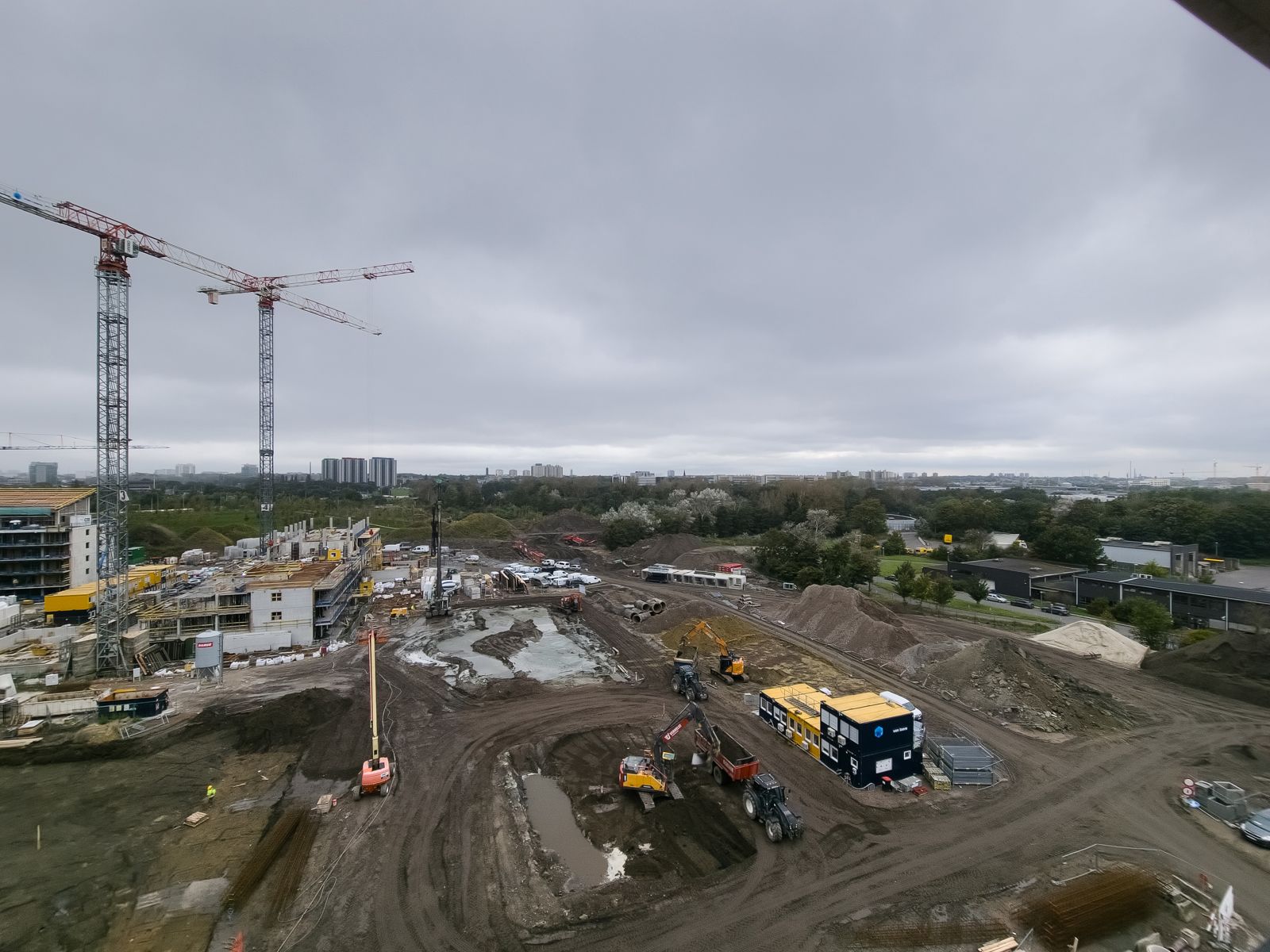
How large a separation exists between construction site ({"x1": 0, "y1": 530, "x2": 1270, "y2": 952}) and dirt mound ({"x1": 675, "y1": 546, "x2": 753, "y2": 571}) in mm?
28315

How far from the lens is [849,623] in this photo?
3175cm

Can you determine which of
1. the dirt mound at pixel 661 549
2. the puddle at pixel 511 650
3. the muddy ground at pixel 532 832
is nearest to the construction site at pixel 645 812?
the muddy ground at pixel 532 832

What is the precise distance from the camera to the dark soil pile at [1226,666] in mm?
23562

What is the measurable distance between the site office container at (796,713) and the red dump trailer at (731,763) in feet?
6.79

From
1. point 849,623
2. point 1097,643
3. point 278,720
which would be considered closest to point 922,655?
point 849,623

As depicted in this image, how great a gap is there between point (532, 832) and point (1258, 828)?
60.9 feet

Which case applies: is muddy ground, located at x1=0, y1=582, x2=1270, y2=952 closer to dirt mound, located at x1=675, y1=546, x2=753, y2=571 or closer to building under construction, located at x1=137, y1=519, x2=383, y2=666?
building under construction, located at x1=137, y1=519, x2=383, y2=666

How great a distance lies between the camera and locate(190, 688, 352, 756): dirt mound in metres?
19.8

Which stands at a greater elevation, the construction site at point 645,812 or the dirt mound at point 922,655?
the dirt mound at point 922,655

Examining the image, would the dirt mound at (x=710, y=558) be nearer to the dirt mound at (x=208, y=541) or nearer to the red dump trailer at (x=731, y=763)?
the red dump trailer at (x=731, y=763)

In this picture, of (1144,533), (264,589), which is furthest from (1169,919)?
(1144,533)

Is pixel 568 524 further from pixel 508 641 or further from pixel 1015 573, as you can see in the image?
pixel 1015 573

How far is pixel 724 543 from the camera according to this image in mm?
69625

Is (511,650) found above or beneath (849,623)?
beneath
